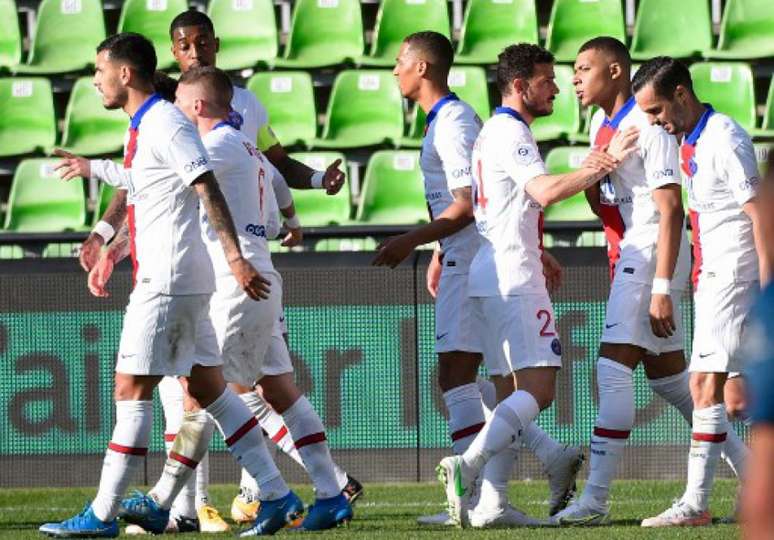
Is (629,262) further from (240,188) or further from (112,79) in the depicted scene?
(112,79)

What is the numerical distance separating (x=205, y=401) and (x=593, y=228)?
476 cm

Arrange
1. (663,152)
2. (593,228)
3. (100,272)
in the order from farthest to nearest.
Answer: (593,228) → (100,272) → (663,152)

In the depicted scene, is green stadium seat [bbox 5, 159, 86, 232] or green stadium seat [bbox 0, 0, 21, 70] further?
green stadium seat [bbox 0, 0, 21, 70]

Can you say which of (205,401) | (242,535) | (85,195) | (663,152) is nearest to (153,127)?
(205,401)

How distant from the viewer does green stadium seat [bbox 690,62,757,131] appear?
12.1 meters

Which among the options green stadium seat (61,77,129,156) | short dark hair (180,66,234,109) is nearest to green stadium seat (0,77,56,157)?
green stadium seat (61,77,129,156)

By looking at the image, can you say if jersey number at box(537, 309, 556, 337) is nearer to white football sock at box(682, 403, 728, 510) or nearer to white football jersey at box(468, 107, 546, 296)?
white football jersey at box(468, 107, 546, 296)

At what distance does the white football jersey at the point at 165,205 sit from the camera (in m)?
6.04

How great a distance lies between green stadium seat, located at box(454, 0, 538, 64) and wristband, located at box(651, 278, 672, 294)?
670 centimetres

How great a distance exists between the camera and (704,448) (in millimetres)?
6531

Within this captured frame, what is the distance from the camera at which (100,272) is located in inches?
277

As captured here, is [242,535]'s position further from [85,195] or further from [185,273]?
[85,195]

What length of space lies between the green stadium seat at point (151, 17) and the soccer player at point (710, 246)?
739cm

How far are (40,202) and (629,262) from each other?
675cm
